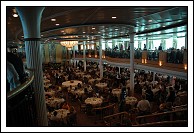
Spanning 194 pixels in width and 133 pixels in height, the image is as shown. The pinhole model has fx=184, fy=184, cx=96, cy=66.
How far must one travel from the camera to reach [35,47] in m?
4.90

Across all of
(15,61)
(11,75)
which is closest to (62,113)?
(15,61)

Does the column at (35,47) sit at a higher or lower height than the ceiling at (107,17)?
lower

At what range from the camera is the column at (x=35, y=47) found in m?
4.80

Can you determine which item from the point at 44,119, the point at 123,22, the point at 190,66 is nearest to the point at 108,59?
the point at 123,22

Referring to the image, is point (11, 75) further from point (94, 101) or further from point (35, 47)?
point (94, 101)

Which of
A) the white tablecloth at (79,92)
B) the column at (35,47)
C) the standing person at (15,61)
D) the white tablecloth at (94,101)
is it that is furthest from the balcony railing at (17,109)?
the white tablecloth at (79,92)

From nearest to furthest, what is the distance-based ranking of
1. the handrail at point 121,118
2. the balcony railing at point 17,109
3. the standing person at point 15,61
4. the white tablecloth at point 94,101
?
the balcony railing at point 17,109
the standing person at point 15,61
the handrail at point 121,118
the white tablecloth at point 94,101

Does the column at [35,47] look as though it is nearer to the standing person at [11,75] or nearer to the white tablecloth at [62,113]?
the standing person at [11,75]

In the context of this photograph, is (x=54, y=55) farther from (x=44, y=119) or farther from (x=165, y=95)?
(x=44, y=119)

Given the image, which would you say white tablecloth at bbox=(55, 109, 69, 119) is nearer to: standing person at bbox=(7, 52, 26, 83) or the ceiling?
the ceiling

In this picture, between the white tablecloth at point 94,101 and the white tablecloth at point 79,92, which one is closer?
the white tablecloth at point 94,101

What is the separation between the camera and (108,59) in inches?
906

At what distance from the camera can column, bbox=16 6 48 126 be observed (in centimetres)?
480

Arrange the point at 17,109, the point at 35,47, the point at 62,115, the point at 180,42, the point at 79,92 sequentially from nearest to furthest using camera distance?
1. the point at 17,109
2. the point at 35,47
3. the point at 62,115
4. the point at 79,92
5. the point at 180,42
